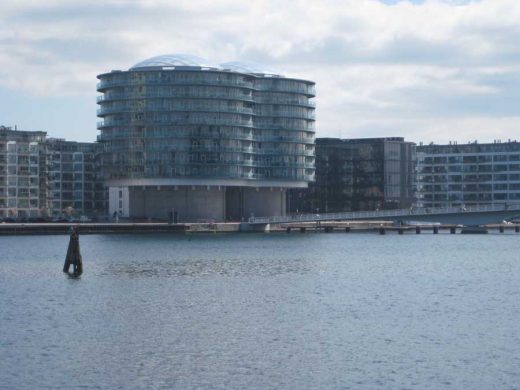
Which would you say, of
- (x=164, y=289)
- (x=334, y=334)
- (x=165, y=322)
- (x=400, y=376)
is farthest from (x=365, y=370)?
(x=164, y=289)

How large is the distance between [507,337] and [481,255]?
8011 centimetres

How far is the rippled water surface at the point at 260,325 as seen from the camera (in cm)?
5022

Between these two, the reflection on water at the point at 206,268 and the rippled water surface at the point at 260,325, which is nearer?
the rippled water surface at the point at 260,325

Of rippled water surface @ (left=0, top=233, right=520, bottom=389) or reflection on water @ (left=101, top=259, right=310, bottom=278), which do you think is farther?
reflection on water @ (left=101, top=259, right=310, bottom=278)

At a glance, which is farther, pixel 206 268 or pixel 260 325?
pixel 206 268

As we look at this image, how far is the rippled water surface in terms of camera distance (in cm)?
5022

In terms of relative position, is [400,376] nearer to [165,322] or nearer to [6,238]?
[165,322]

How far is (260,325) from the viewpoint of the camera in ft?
215

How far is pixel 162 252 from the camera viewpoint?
14175 centimetres

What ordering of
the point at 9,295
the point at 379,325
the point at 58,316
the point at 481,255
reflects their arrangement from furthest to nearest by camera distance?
the point at 481,255
the point at 9,295
the point at 58,316
the point at 379,325

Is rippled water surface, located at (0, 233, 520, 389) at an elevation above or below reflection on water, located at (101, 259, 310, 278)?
below

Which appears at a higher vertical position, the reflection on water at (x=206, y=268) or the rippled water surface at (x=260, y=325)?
the reflection on water at (x=206, y=268)

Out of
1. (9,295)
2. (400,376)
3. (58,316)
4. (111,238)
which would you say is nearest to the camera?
(400,376)

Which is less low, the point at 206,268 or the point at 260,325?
the point at 206,268
